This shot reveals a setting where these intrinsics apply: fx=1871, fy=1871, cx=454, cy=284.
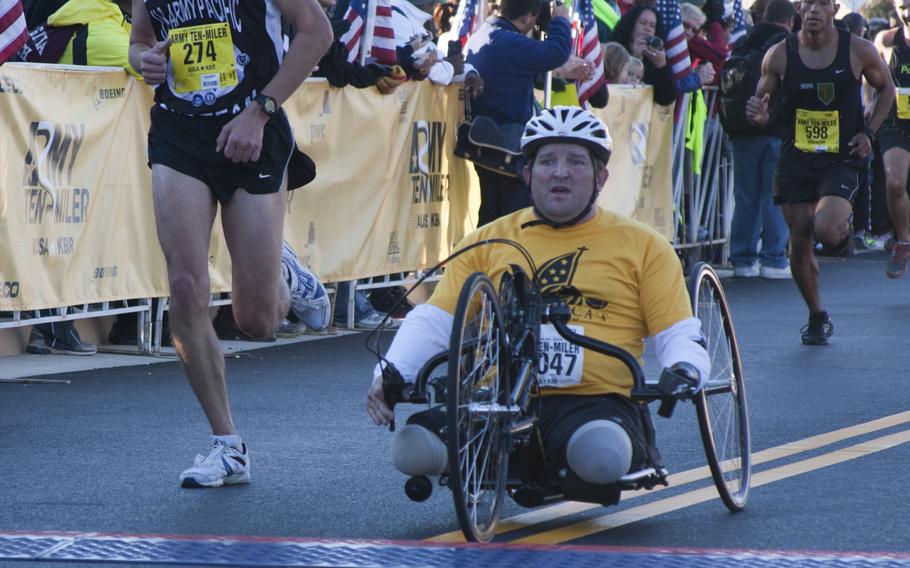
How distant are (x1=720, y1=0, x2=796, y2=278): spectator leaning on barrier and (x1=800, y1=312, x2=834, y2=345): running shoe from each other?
4.67m

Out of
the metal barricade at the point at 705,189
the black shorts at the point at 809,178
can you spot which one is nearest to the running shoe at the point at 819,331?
the black shorts at the point at 809,178

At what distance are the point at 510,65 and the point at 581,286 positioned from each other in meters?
6.64

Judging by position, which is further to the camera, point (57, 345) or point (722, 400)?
point (57, 345)

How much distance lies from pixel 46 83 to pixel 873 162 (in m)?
8.44

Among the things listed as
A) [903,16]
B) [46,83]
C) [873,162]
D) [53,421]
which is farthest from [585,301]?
[873,162]

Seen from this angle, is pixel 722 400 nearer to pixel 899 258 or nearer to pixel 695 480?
pixel 695 480

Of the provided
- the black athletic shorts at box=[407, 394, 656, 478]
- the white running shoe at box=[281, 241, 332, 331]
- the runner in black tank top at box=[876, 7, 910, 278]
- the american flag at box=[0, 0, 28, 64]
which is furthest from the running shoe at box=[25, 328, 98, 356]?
the runner in black tank top at box=[876, 7, 910, 278]

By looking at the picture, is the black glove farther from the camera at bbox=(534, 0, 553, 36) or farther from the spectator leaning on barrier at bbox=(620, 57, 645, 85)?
the camera at bbox=(534, 0, 553, 36)

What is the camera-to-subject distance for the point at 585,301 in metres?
5.77

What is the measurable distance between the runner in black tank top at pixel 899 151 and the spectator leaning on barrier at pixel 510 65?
9.44 ft

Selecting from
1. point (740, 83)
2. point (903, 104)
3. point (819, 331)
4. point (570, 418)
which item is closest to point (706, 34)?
point (740, 83)

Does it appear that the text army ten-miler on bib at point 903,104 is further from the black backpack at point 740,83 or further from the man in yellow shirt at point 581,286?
the man in yellow shirt at point 581,286

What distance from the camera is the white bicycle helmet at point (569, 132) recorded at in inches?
227

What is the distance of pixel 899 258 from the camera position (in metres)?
14.3
